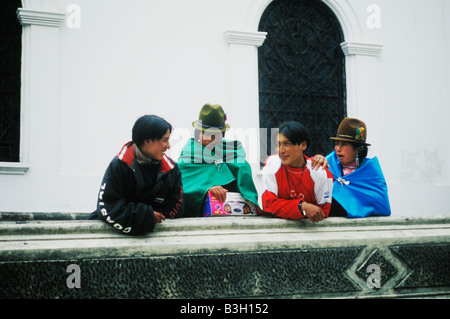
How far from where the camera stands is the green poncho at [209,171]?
321 cm

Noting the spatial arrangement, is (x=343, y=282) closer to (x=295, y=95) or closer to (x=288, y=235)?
(x=288, y=235)

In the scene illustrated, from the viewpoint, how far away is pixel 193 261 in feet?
7.54

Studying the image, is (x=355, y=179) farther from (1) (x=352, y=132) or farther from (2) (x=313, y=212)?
(2) (x=313, y=212)

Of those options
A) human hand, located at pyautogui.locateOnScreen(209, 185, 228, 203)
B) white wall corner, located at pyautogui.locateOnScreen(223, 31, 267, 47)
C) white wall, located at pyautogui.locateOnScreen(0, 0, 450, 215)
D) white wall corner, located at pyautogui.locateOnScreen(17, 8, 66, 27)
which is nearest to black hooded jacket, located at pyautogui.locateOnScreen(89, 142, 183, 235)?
human hand, located at pyautogui.locateOnScreen(209, 185, 228, 203)

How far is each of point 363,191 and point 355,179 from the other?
0.39 ft

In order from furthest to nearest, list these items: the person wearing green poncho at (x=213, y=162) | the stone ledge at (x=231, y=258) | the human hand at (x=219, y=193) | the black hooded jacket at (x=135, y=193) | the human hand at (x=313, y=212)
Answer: the person wearing green poncho at (x=213, y=162) → the human hand at (x=219, y=193) → the human hand at (x=313, y=212) → the black hooded jacket at (x=135, y=193) → the stone ledge at (x=231, y=258)

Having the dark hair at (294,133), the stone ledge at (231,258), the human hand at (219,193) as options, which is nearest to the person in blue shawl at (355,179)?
the stone ledge at (231,258)

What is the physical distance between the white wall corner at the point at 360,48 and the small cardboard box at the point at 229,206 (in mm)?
4077

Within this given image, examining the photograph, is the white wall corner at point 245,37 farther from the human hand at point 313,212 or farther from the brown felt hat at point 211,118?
the human hand at point 313,212

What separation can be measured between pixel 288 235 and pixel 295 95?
419cm

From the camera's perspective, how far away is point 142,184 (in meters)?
2.54

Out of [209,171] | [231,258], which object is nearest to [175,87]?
[209,171]

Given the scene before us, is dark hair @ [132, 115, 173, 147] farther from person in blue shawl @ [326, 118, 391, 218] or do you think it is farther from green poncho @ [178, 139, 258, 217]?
person in blue shawl @ [326, 118, 391, 218]
